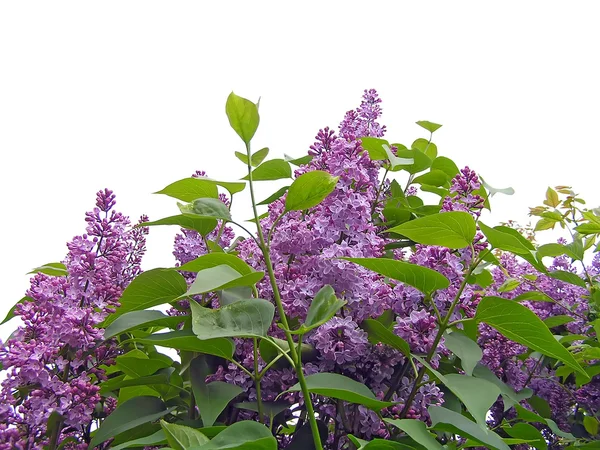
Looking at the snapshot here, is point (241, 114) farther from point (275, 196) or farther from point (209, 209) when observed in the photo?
point (275, 196)

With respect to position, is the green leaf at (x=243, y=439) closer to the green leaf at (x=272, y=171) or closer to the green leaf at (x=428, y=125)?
the green leaf at (x=272, y=171)

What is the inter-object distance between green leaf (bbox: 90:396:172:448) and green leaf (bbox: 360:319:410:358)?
13.6 inches

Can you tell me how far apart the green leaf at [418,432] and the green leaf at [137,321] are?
401 millimetres

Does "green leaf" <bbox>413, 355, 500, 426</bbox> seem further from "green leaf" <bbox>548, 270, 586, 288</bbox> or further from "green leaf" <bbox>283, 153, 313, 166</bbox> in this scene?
"green leaf" <bbox>548, 270, 586, 288</bbox>

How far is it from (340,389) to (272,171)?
430 mm

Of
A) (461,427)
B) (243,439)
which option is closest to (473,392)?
(461,427)

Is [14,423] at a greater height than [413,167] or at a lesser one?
lesser

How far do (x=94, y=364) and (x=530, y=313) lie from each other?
2.38 ft

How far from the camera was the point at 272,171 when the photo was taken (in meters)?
1.02

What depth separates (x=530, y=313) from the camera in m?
0.78

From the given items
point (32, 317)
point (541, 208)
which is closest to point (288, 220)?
point (32, 317)

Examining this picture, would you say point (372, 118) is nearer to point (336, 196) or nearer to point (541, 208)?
point (336, 196)

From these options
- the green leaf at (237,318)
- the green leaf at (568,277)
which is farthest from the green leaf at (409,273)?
the green leaf at (568,277)

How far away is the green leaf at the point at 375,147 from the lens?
3.61 ft
